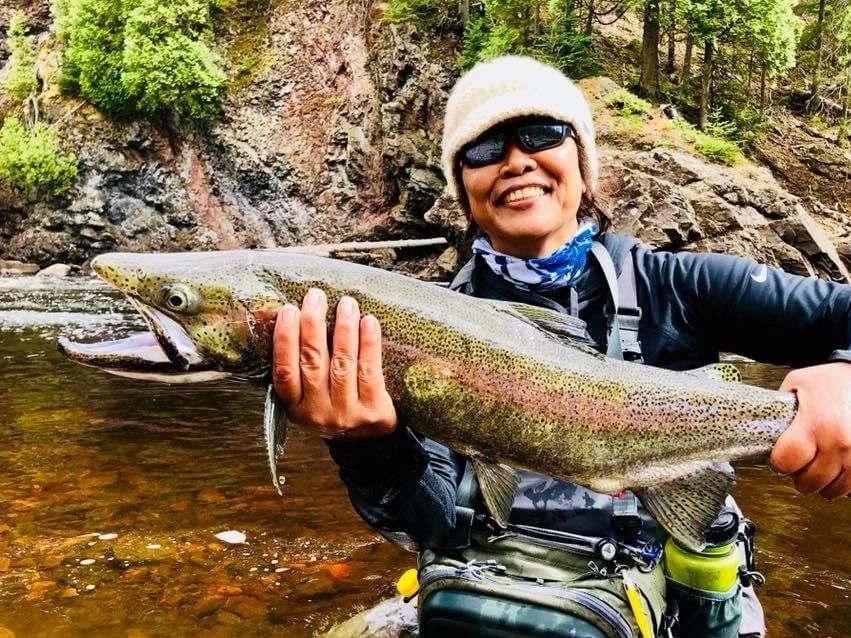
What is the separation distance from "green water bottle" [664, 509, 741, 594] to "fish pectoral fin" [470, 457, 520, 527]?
2.44ft

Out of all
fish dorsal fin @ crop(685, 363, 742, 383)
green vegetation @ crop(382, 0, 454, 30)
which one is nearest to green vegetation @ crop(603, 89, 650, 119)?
green vegetation @ crop(382, 0, 454, 30)

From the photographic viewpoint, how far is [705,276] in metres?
2.63

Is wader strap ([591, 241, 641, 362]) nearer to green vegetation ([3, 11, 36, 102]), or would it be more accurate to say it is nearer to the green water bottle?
the green water bottle

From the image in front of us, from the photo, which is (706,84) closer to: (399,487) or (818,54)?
(818,54)

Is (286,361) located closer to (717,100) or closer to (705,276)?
(705,276)

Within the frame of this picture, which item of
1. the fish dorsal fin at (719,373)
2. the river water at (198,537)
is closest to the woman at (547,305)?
the fish dorsal fin at (719,373)

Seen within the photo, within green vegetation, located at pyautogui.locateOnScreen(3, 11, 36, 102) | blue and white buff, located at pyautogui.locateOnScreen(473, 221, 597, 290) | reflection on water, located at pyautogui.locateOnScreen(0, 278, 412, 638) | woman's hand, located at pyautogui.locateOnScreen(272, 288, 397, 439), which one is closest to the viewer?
woman's hand, located at pyautogui.locateOnScreen(272, 288, 397, 439)

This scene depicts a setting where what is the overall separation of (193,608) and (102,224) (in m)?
32.0

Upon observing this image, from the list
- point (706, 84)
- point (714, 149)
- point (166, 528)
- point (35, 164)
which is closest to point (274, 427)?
point (166, 528)

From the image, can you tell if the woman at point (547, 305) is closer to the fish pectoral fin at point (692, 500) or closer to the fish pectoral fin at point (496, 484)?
the fish pectoral fin at point (692, 500)

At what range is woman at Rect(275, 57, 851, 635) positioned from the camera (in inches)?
84.1

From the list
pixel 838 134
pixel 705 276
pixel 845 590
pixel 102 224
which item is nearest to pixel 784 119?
pixel 838 134

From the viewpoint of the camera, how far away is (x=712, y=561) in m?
2.54

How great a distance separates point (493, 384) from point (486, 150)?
1.14 meters
